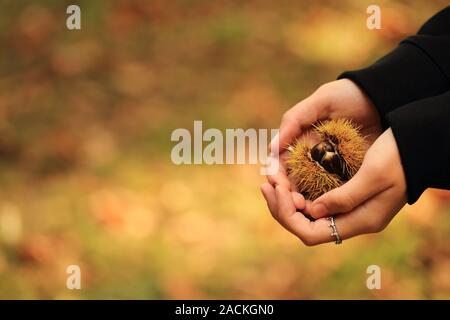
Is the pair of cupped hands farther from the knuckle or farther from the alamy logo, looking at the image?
the alamy logo

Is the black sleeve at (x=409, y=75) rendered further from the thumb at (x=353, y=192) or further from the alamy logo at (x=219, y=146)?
the alamy logo at (x=219, y=146)

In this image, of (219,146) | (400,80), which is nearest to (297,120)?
(400,80)

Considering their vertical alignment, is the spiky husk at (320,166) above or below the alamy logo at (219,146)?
below

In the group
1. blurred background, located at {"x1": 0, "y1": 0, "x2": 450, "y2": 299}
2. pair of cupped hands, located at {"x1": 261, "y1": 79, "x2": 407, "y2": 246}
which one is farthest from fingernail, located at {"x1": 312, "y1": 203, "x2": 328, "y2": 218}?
blurred background, located at {"x1": 0, "y1": 0, "x2": 450, "y2": 299}

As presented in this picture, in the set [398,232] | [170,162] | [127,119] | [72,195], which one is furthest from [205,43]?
[398,232]

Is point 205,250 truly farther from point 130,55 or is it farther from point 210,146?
point 130,55

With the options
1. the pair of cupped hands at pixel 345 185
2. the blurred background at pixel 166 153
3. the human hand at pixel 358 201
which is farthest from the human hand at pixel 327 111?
the blurred background at pixel 166 153

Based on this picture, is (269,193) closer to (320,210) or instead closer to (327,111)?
(320,210)
